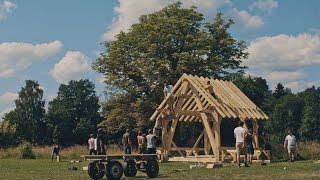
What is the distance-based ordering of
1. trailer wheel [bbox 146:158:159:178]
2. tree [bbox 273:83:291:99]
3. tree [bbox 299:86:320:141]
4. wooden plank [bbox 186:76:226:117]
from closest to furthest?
trailer wheel [bbox 146:158:159:178]
wooden plank [bbox 186:76:226:117]
tree [bbox 299:86:320:141]
tree [bbox 273:83:291:99]

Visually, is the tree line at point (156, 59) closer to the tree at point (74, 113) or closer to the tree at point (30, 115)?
the tree at point (74, 113)

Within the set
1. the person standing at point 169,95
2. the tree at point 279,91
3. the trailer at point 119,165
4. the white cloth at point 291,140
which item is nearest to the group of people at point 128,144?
the trailer at point 119,165

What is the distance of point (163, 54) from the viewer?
166 ft

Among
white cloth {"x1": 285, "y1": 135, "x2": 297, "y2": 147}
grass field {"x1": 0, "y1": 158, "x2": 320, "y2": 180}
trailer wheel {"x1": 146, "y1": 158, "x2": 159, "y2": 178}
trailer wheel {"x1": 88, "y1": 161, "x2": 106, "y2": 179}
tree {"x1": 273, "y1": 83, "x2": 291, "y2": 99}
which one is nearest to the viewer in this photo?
grass field {"x1": 0, "y1": 158, "x2": 320, "y2": 180}

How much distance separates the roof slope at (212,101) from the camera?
29422mm

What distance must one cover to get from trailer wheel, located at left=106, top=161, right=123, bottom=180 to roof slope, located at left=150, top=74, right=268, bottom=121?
11443 millimetres

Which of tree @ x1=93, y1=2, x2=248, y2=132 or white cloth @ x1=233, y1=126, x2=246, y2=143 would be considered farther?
tree @ x1=93, y1=2, x2=248, y2=132

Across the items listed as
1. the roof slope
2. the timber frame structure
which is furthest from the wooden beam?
the roof slope

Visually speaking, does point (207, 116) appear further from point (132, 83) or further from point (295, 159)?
point (132, 83)

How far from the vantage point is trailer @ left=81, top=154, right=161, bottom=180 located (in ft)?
59.4

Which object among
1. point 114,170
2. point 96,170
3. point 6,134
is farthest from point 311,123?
point 114,170

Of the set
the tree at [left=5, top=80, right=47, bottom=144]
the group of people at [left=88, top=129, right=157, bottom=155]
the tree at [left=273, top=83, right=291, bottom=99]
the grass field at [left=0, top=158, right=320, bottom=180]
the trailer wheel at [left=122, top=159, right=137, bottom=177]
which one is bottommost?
the grass field at [left=0, top=158, right=320, bottom=180]

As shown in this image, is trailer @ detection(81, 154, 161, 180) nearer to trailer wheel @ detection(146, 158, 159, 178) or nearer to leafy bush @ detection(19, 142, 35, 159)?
trailer wheel @ detection(146, 158, 159, 178)

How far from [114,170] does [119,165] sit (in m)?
0.29
